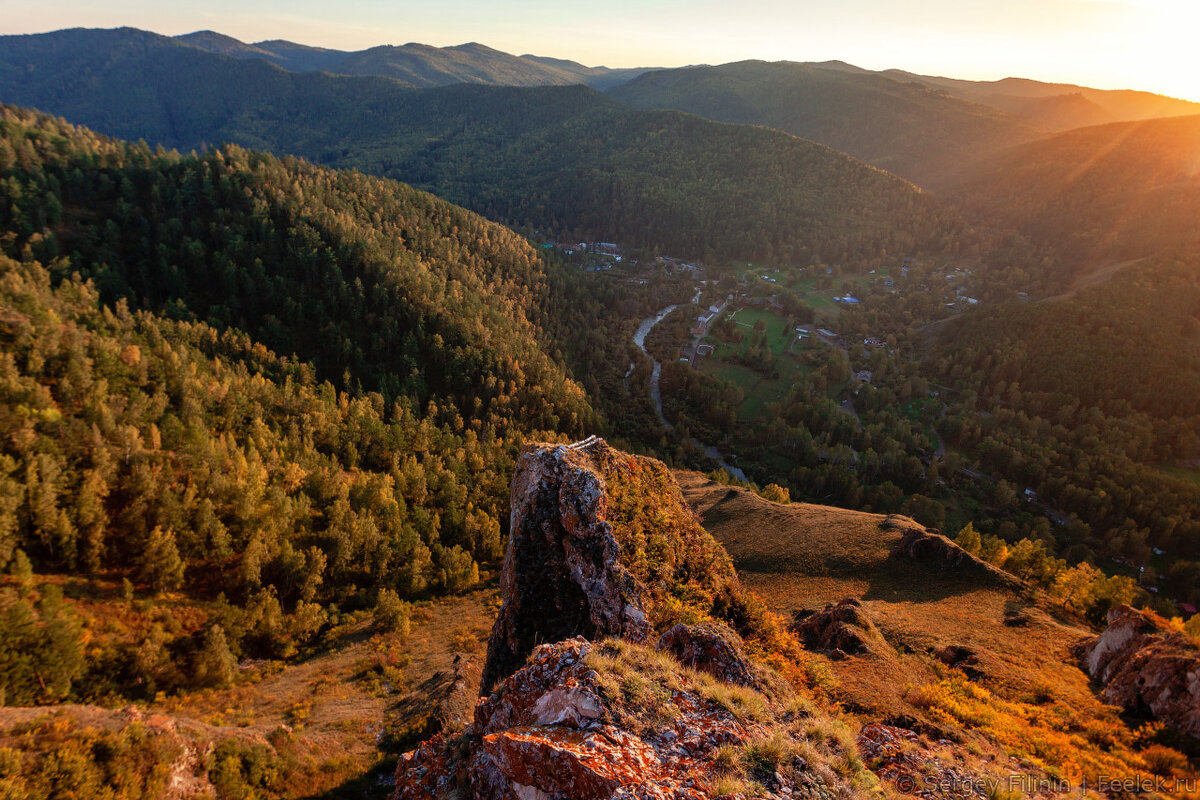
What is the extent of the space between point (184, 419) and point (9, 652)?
6361 cm

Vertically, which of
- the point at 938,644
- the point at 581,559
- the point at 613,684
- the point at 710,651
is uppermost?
the point at 613,684

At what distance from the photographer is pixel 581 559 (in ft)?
126

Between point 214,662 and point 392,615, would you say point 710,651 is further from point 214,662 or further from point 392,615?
point 392,615

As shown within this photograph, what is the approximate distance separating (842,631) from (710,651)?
28.3 metres

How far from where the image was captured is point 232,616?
2803 inches

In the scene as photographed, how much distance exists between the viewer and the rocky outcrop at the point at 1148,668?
112 ft

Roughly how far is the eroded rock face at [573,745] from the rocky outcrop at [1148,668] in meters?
34.5

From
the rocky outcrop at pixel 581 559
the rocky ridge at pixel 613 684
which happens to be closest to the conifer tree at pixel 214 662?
the rocky outcrop at pixel 581 559

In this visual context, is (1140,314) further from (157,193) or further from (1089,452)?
(157,193)

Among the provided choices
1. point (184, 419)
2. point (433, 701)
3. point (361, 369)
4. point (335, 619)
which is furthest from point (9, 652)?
point (361, 369)

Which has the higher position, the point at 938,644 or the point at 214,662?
the point at 938,644

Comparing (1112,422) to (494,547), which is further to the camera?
(1112,422)

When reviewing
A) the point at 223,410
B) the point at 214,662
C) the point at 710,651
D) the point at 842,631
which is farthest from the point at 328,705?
the point at 223,410

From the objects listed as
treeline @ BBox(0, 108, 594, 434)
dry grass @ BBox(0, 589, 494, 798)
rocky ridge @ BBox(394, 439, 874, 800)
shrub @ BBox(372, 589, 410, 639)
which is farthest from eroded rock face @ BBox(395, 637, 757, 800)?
treeline @ BBox(0, 108, 594, 434)
